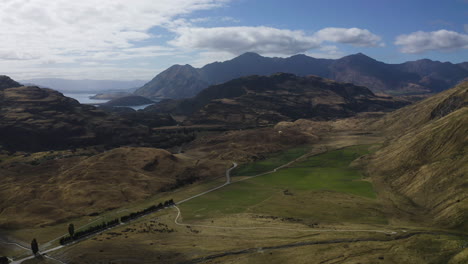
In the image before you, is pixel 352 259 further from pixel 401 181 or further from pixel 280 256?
pixel 401 181

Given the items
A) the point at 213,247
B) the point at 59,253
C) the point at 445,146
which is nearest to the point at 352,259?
the point at 213,247

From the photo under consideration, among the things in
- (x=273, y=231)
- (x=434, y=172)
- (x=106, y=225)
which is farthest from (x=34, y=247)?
(x=434, y=172)

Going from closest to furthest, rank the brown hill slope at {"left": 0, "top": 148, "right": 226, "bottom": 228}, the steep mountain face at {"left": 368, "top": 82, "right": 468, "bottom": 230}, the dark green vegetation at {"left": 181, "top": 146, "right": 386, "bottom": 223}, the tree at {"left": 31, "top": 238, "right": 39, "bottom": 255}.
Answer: the tree at {"left": 31, "top": 238, "right": 39, "bottom": 255} → the steep mountain face at {"left": 368, "top": 82, "right": 468, "bottom": 230} → the dark green vegetation at {"left": 181, "top": 146, "right": 386, "bottom": 223} → the brown hill slope at {"left": 0, "top": 148, "right": 226, "bottom": 228}

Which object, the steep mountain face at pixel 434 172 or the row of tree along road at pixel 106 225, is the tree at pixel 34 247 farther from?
the steep mountain face at pixel 434 172

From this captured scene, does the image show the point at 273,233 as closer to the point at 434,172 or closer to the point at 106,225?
the point at 106,225

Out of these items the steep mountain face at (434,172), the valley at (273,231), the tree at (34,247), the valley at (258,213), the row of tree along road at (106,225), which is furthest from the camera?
the row of tree along road at (106,225)

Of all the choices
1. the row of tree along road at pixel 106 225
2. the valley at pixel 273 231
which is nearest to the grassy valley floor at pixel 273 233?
the valley at pixel 273 231

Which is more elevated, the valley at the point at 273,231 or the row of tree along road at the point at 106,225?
the valley at the point at 273,231

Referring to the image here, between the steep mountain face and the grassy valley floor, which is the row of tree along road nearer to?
the grassy valley floor

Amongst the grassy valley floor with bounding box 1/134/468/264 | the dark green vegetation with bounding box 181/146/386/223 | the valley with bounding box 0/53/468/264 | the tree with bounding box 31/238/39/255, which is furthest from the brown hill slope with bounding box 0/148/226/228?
the tree with bounding box 31/238/39/255
